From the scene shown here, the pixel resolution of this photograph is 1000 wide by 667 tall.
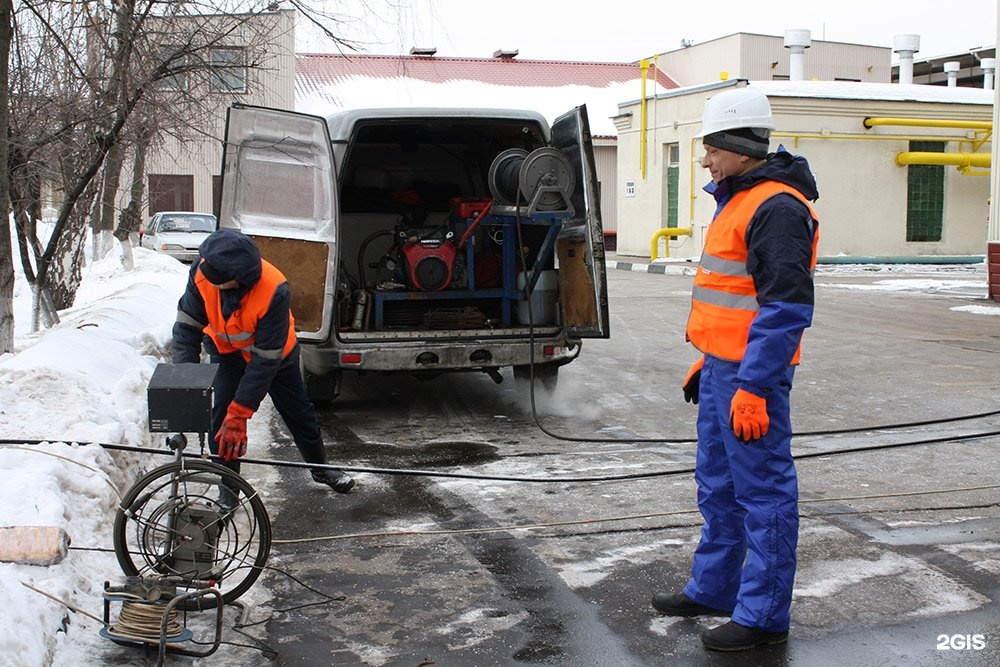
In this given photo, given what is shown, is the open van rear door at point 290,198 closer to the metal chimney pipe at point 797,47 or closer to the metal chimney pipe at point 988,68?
the metal chimney pipe at point 797,47

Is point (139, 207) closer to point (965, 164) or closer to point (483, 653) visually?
point (483, 653)

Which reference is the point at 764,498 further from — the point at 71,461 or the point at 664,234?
the point at 664,234

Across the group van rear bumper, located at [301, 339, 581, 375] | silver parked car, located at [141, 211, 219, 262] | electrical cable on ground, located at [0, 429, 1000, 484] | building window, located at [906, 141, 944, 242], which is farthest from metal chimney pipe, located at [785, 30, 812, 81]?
electrical cable on ground, located at [0, 429, 1000, 484]

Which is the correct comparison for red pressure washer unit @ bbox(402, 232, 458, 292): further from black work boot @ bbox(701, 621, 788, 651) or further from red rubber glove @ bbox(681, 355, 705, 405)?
black work boot @ bbox(701, 621, 788, 651)

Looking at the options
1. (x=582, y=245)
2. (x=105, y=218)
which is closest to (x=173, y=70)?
(x=582, y=245)

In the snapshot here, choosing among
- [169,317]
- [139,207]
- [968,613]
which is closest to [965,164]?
[139,207]

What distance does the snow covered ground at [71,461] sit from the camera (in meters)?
3.83

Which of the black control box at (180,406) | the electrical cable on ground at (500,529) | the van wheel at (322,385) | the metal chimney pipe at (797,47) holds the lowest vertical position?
the electrical cable on ground at (500,529)

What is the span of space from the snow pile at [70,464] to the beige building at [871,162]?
60.4ft

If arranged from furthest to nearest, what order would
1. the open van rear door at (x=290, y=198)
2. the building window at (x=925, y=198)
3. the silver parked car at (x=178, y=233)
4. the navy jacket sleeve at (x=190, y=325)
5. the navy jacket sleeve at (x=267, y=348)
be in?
the silver parked car at (x=178, y=233), the building window at (x=925, y=198), the open van rear door at (x=290, y=198), the navy jacket sleeve at (x=190, y=325), the navy jacket sleeve at (x=267, y=348)

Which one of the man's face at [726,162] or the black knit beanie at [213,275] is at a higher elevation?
the man's face at [726,162]

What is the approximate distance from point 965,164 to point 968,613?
23.7 meters

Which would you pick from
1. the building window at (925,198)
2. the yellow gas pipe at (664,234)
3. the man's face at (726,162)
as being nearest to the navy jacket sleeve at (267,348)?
the man's face at (726,162)

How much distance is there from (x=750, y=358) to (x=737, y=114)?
92 cm
